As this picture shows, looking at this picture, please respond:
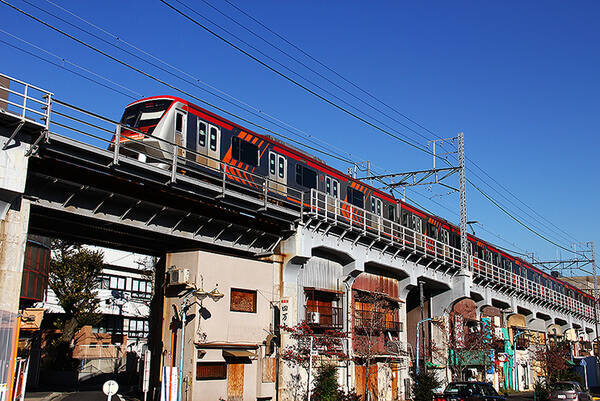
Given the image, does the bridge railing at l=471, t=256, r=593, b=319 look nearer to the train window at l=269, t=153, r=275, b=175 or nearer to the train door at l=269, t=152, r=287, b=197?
the train door at l=269, t=152, r=287, b=197

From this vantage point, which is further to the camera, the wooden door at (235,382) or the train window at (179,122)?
the wooden door at (235,382)

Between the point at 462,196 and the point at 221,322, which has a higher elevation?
the point at 462,196

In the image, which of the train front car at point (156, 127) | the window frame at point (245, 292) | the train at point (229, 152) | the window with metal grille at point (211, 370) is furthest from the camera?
the window frame at point (245, 292)

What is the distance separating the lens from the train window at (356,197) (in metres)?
39.9

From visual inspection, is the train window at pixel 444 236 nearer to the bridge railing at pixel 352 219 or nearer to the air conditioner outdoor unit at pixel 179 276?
the bridge railing at pixel 352 219

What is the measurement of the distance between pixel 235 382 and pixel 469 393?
1057 cm

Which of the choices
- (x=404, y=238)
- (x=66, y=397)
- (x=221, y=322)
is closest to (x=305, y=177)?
(x=404, y=238)

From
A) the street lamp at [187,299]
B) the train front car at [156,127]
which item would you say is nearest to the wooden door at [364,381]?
the street lamp at [187,299]

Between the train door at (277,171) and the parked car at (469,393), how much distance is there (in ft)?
40.8

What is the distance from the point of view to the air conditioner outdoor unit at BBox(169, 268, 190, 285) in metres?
27.5

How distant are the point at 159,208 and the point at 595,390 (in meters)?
29.0

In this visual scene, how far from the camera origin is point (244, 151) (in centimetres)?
3092

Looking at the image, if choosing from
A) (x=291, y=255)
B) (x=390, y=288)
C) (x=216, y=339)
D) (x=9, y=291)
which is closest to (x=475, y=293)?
(x=390, y=288)

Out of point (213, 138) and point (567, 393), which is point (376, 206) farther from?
point (213, 138)
